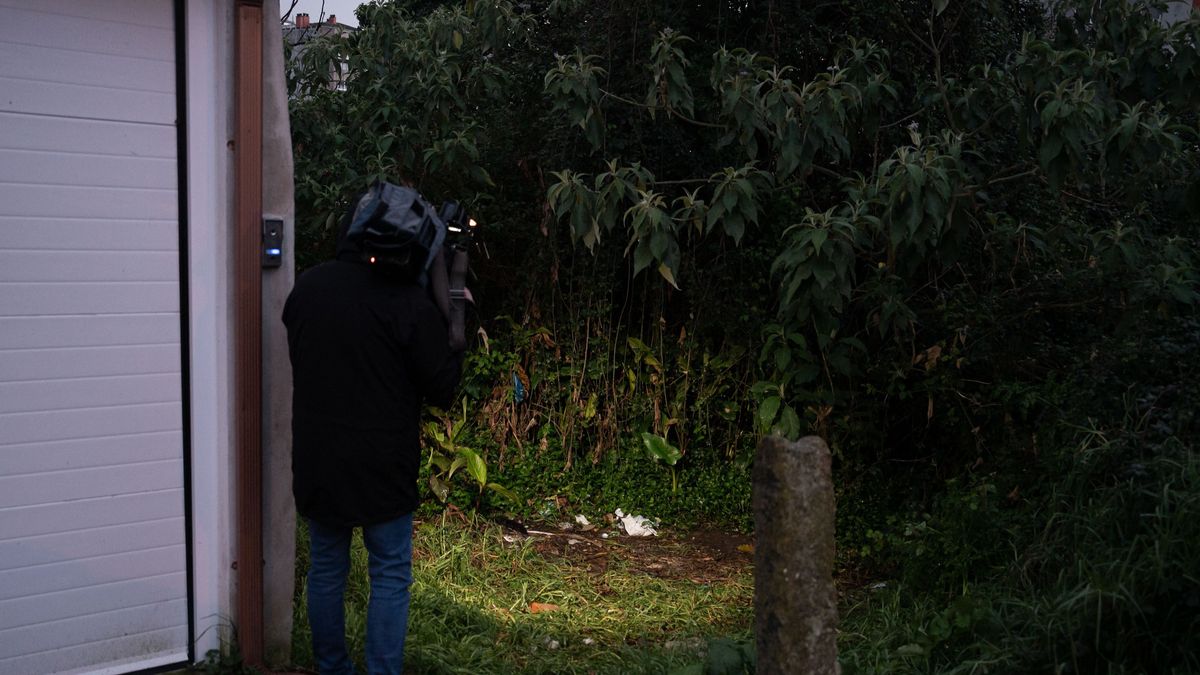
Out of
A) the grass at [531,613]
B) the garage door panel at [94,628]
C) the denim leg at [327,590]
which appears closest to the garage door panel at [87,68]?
the denim leg at [327,590]

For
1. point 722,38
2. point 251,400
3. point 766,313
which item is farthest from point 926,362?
point 251,400

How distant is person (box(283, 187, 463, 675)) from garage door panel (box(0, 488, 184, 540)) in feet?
2.36

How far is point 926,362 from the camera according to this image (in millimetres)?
6074

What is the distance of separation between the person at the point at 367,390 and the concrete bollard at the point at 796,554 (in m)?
1.73

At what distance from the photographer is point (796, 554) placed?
2.73 meters

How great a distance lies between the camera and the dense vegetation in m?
4.50

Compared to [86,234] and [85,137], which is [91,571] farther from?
[85,137]

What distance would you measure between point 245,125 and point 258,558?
1.78 metres

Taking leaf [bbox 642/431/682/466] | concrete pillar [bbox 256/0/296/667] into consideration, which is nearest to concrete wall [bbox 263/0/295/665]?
concrete pillar [bbox 256/0/296/667]

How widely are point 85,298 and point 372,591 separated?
5.19ft

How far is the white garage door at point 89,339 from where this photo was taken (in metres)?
4.17

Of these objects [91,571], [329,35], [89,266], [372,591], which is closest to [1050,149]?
[372,591]

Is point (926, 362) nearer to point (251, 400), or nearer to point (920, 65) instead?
point (920, 65)

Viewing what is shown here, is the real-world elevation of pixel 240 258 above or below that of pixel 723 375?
above
